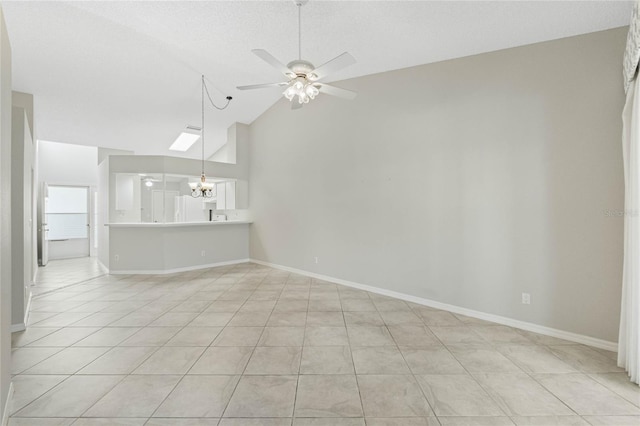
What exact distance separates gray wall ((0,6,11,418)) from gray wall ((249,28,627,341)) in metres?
3.87

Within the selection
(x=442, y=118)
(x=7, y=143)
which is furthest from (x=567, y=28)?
(x=7, y=143)

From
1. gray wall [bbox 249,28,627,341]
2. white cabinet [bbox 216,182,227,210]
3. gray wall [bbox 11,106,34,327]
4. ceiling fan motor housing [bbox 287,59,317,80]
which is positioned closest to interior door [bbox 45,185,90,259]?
white cabinet [bbox 216,182,227,210]

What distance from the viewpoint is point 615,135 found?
256cm

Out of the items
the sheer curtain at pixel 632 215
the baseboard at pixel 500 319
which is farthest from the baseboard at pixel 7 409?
the sheer curtain at pixel 632 215

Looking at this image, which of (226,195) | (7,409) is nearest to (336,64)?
(7,409)

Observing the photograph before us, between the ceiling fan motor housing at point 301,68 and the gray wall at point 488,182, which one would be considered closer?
the ceiling fan motor housing at point 301,68

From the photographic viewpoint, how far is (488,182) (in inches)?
129

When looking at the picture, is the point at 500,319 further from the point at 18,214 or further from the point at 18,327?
the point at 18,214

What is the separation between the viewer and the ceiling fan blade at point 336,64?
2320mm

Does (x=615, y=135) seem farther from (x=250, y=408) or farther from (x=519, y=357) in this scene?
(x=250, y=408)

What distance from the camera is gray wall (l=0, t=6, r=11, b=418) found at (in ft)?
5.31

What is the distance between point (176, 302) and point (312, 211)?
2722 mm

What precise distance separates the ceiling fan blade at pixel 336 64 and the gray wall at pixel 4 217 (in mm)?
2101

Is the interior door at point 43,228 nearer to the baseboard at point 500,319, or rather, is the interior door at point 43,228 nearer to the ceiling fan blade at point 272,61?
the baseboard at point 500,319
